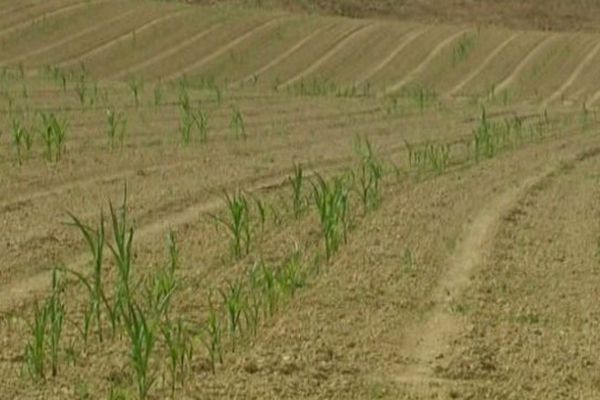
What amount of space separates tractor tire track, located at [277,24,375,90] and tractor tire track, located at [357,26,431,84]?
79 centimetres

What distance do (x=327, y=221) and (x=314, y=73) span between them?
50.0 ft

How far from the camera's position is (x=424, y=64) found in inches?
919

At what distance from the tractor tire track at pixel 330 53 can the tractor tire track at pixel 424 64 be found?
1409 mm

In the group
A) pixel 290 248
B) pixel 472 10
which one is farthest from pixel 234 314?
pixel 472 10

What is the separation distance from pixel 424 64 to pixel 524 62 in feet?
5.67

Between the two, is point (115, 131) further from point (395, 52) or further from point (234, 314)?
point (395, 52)

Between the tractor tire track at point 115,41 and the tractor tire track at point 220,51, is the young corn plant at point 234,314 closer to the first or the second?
the tractor tire track at point 220,51

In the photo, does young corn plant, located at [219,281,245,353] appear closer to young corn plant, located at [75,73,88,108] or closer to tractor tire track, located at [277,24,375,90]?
young corn plant, located at [75,73,88,108]

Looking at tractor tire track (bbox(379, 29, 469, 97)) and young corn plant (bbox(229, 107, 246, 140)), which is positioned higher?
young corn plant (bbox(229, 107, 246, 140))

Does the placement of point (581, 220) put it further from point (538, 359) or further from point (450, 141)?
Result: point (450, 141)

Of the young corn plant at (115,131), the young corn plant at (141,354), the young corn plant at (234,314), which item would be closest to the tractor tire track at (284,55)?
the young corn plant at (115,131)

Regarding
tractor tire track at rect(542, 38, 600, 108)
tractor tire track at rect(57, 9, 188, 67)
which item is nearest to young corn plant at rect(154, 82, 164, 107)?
tractor tire track at rect(57, 9, 188, 67)

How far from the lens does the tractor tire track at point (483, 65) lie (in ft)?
71.4

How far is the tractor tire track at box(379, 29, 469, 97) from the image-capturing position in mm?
21522
